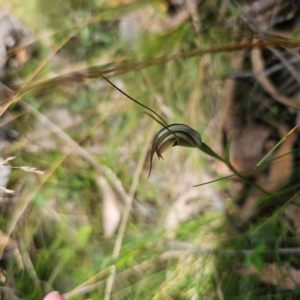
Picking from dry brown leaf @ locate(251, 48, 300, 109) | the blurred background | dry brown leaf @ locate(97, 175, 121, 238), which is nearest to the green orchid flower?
the blurred background

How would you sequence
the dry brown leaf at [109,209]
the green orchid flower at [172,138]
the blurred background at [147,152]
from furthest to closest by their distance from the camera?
the dry brown leaf at [109,209] → the blurred background at [147,152] → the green orchid flower at [172,138]

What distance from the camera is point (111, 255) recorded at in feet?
3.49

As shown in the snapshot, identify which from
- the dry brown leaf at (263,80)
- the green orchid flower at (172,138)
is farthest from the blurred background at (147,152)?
the green orchid flower at (172,138)

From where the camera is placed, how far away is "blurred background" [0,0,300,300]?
34.6 inches

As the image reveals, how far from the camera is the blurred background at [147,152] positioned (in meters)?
0.88

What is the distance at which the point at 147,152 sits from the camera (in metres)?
1.20

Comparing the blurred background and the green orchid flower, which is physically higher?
the blurred background

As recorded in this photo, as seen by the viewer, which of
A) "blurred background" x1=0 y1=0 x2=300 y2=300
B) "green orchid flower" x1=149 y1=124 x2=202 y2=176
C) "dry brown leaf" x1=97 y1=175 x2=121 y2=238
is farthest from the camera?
"dry brown leaf" x1=97 y1=175 x2=121 y2=238

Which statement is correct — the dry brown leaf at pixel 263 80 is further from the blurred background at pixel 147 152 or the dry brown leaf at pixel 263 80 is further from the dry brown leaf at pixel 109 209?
the dry brown leaf at pixel 109 209

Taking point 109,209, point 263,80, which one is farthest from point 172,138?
point 109,209

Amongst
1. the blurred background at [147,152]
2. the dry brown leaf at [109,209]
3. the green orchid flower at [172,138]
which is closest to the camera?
the green orchid flower at [172,138]

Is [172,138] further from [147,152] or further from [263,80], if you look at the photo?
[147,152]

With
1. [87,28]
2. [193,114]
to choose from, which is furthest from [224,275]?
[87,28]

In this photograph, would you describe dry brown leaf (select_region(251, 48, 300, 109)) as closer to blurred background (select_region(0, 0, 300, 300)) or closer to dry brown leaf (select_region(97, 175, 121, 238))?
blurred background (select_region(0, 0, 300, 300))
